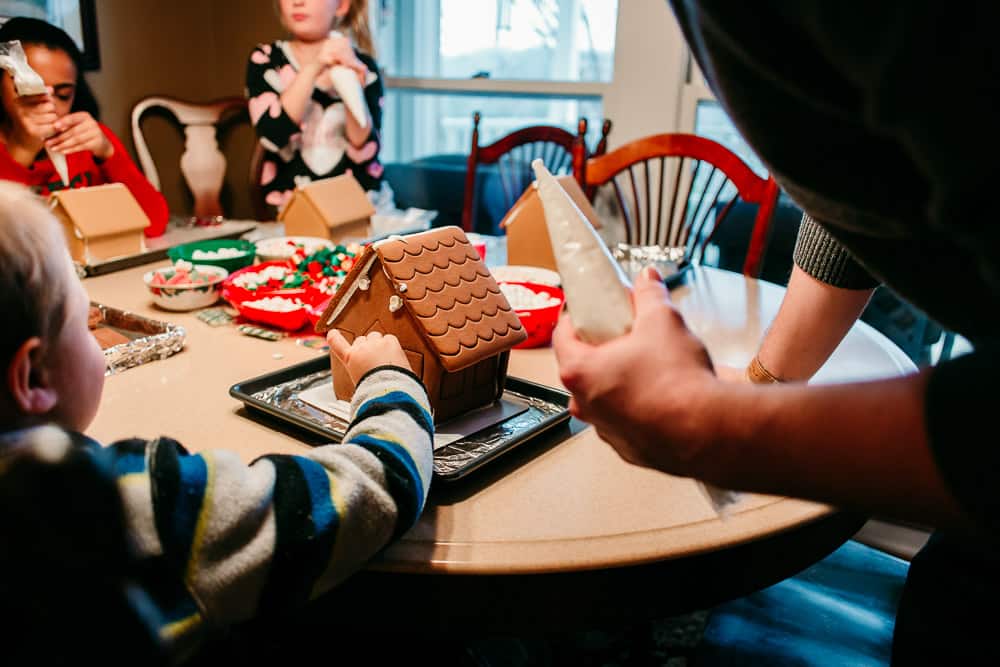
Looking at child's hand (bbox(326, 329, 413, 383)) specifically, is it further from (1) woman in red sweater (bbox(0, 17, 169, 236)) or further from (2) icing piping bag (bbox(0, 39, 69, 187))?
(1) woman in red sweater (bbox(0, 17, 169, 236))

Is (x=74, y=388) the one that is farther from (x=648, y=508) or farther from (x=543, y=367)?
(x=543, y=367)

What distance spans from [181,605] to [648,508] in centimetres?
45

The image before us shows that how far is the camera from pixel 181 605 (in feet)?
1.88

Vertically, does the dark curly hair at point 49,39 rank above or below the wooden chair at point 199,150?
above

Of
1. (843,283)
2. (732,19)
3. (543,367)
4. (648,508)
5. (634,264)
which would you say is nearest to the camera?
(732,19)

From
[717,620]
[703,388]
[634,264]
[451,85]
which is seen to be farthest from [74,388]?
[451,85]

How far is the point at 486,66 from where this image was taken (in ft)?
10.1

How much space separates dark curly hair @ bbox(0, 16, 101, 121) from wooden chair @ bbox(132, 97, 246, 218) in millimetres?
830

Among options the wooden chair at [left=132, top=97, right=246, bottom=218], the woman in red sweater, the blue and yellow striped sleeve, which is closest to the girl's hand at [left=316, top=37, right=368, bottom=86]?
the woman in red sweater

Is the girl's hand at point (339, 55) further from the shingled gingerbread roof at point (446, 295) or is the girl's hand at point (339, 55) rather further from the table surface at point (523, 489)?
the shingled gingerbread roof at point (446, 295)

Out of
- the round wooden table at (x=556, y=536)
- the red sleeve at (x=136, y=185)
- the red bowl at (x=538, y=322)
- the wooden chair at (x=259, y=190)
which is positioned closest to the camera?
the round wooden table at (x=556, y=536)

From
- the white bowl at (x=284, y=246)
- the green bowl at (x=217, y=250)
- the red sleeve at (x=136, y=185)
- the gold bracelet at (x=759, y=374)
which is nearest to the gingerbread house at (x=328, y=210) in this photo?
the white bowl at (x=284, y=246)

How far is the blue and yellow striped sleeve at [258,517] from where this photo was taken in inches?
22.5

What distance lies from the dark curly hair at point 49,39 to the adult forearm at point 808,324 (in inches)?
74.2
